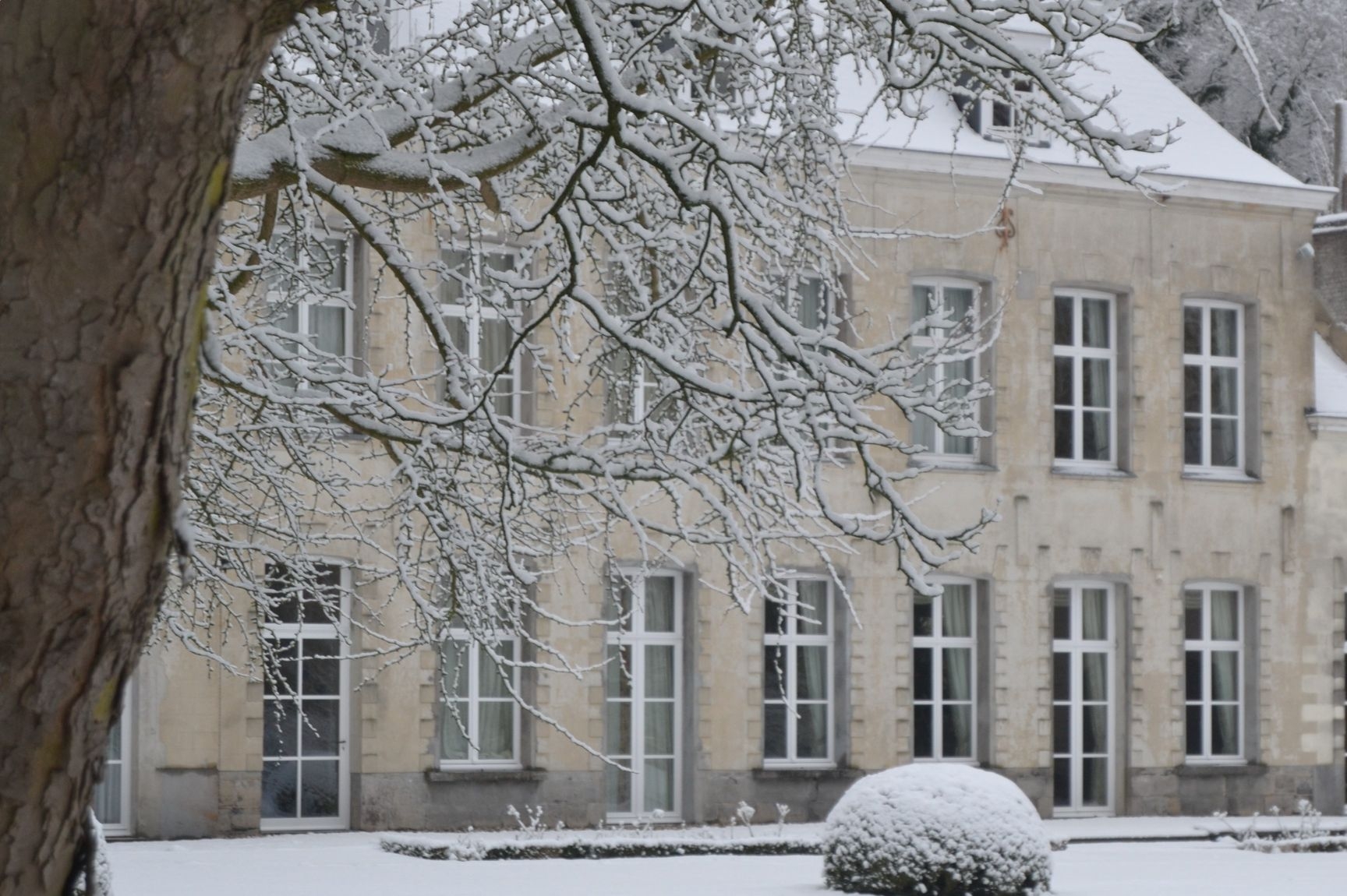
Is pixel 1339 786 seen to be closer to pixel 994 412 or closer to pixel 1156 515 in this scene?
pixel 1156 515

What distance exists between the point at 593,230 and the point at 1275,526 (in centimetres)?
1659

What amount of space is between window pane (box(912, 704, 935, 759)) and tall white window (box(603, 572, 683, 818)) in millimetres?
2486

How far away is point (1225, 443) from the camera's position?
22719mm

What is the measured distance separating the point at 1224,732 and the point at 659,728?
246 inches

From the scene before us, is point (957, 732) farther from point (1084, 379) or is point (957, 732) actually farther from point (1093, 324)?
point (1093, 324)

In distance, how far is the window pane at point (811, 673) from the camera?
810 inches

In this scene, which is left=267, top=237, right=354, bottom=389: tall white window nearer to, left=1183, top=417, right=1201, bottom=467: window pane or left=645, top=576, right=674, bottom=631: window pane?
left=645, top=576, right=674, bottom=631: window pane

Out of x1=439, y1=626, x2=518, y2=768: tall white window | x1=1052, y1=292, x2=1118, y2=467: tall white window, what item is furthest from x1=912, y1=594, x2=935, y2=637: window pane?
x1=439, y1=626, x2=518, y2=768: tall white window

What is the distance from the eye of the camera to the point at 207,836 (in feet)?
58.0

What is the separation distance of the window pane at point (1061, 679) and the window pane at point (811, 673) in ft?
8.29

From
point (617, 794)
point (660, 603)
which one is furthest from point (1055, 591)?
point (617, 794)

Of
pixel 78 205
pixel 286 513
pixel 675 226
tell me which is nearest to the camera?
pixel 78 205

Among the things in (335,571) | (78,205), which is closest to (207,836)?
(335,571)

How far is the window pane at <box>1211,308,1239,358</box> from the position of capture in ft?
74.3
